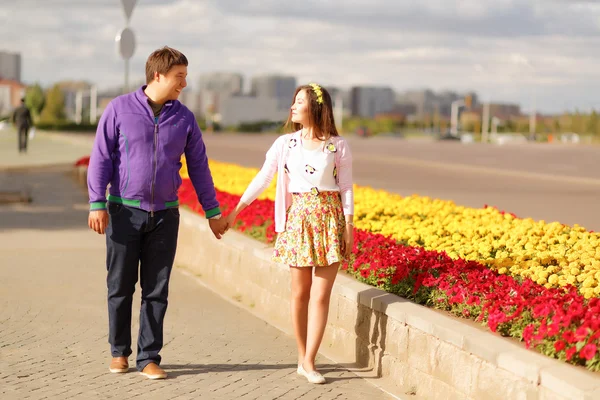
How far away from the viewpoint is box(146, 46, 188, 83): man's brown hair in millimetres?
5375

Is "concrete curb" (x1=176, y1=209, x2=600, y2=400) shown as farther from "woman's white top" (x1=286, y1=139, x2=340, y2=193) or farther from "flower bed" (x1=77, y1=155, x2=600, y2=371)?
"woman's white top" (x1=286, y1=139, x2=340, y2=193)

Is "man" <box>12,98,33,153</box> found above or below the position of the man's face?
below

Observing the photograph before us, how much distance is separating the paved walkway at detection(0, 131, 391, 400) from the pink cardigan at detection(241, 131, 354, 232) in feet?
3.17

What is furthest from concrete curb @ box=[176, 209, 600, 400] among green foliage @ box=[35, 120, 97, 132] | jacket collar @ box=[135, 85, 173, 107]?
green foliage @ box=[35, 120, 97, 132]

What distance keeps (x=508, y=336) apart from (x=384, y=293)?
1155 mm

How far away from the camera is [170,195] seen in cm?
550

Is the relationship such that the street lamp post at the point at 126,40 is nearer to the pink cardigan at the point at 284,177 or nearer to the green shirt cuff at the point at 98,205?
the pink cardigan at the point at 284,177

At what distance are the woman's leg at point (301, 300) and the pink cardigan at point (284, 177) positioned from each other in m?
0.30

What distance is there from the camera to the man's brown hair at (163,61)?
538cm

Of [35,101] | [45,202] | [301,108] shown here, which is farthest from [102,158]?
[35,101]

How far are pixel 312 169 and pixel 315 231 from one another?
363 millimetres

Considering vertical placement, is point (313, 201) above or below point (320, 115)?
below

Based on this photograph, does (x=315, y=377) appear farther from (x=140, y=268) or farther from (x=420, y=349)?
(x=140, y=268)

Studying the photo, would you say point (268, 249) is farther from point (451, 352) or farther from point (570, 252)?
point (451, 352)
